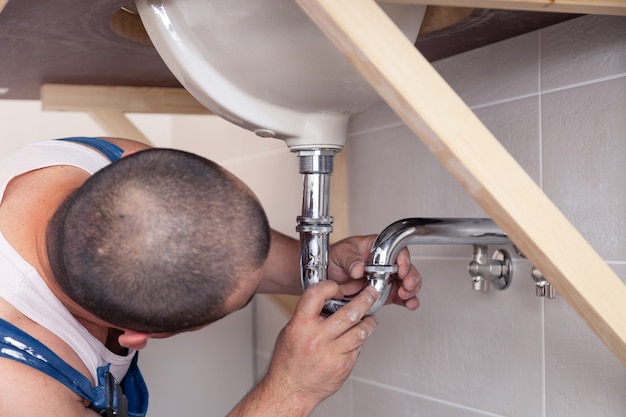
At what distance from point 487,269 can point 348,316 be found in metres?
0.33

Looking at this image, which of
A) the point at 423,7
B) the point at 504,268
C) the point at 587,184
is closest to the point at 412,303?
the point at 504,268

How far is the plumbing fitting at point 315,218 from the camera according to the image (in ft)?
2.96

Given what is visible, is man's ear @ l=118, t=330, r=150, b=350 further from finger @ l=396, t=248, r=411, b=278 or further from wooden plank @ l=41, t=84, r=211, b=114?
wooden plank @ l=41, t=84, r=211, b=114

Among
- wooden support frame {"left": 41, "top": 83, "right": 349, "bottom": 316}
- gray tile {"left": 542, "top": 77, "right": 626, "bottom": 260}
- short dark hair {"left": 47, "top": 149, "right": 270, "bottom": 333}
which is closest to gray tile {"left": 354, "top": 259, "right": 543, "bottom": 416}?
gray tile {"left": 542, "top": 77, "right": 626, "bottom": 260}

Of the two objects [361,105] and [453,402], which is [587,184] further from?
[453,402]

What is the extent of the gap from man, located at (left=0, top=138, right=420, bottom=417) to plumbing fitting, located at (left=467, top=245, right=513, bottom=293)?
4.6 inches

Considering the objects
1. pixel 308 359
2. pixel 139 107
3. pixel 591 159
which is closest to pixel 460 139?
pixel 308 359

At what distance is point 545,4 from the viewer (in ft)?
2.38

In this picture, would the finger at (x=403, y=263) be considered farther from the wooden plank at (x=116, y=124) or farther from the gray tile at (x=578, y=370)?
the wooden plank at (x=116, y=124)

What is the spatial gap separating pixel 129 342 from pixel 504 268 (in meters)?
0.52

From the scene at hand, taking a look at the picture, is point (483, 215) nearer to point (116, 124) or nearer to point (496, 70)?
point (496, 70)

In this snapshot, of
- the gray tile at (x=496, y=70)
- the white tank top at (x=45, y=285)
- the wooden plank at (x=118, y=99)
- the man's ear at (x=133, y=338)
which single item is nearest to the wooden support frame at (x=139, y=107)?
the wooden plank at (x=118, y=99)

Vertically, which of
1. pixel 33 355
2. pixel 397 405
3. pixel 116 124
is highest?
pixel 116 124

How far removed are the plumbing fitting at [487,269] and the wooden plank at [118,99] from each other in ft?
2.04
